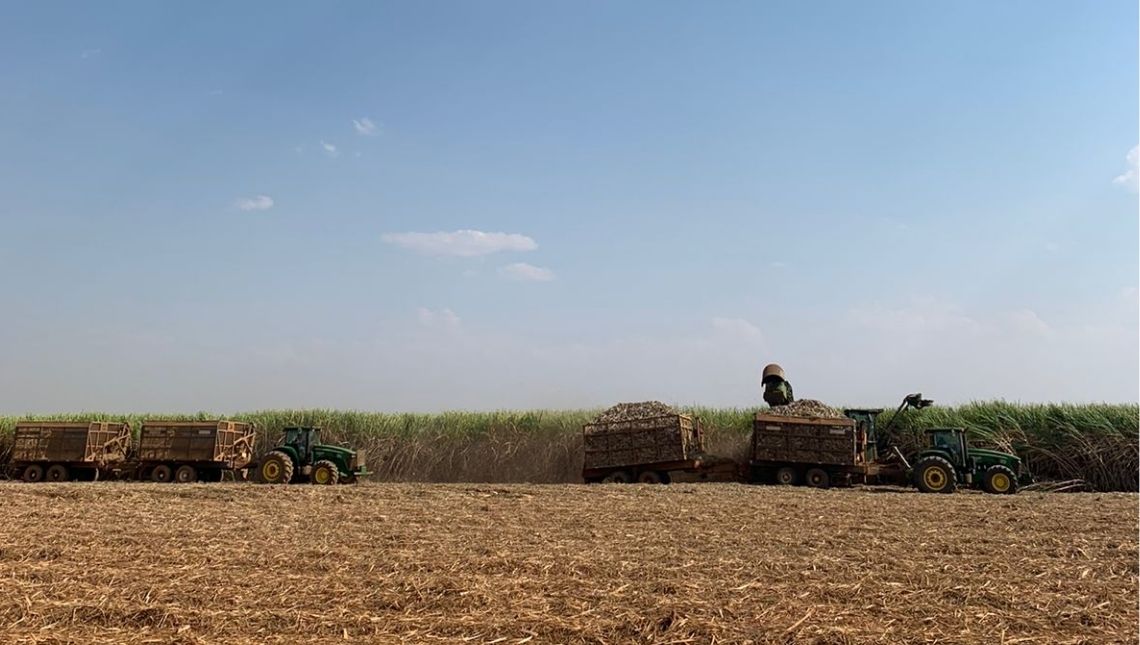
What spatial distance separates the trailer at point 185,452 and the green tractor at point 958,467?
59.7 ft

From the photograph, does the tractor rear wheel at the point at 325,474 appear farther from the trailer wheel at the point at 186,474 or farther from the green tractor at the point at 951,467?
the green tractor at the point at 951,467

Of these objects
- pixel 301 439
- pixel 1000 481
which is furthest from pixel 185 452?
pixel 1000 481

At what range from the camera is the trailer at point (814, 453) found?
21.0 metres

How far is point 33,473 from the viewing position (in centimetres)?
2422

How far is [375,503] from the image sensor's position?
14.6 metres

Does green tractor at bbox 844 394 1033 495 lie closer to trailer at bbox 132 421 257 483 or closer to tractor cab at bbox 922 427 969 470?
tractor cab at bbox 922 427 969 470

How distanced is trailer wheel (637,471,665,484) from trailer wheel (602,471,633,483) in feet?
1.07

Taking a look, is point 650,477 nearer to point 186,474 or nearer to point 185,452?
point 186,474

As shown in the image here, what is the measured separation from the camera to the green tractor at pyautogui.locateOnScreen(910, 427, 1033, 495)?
1933 centimetres

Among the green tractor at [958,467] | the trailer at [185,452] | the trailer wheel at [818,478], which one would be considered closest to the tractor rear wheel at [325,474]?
the trailer at [185,452]

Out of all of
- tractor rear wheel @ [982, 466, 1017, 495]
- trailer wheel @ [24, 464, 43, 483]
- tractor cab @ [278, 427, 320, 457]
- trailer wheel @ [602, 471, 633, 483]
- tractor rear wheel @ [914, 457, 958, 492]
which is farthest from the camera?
trailer wheel @ [24, 464, 43, 483]

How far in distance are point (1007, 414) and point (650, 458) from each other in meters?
11.4

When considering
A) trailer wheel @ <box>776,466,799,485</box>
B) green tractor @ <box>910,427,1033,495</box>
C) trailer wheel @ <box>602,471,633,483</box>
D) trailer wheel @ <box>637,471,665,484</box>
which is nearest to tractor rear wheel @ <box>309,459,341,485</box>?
trailer wheel @ <box>602,471,633,483</box>

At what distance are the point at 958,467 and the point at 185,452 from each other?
67.1 ft
